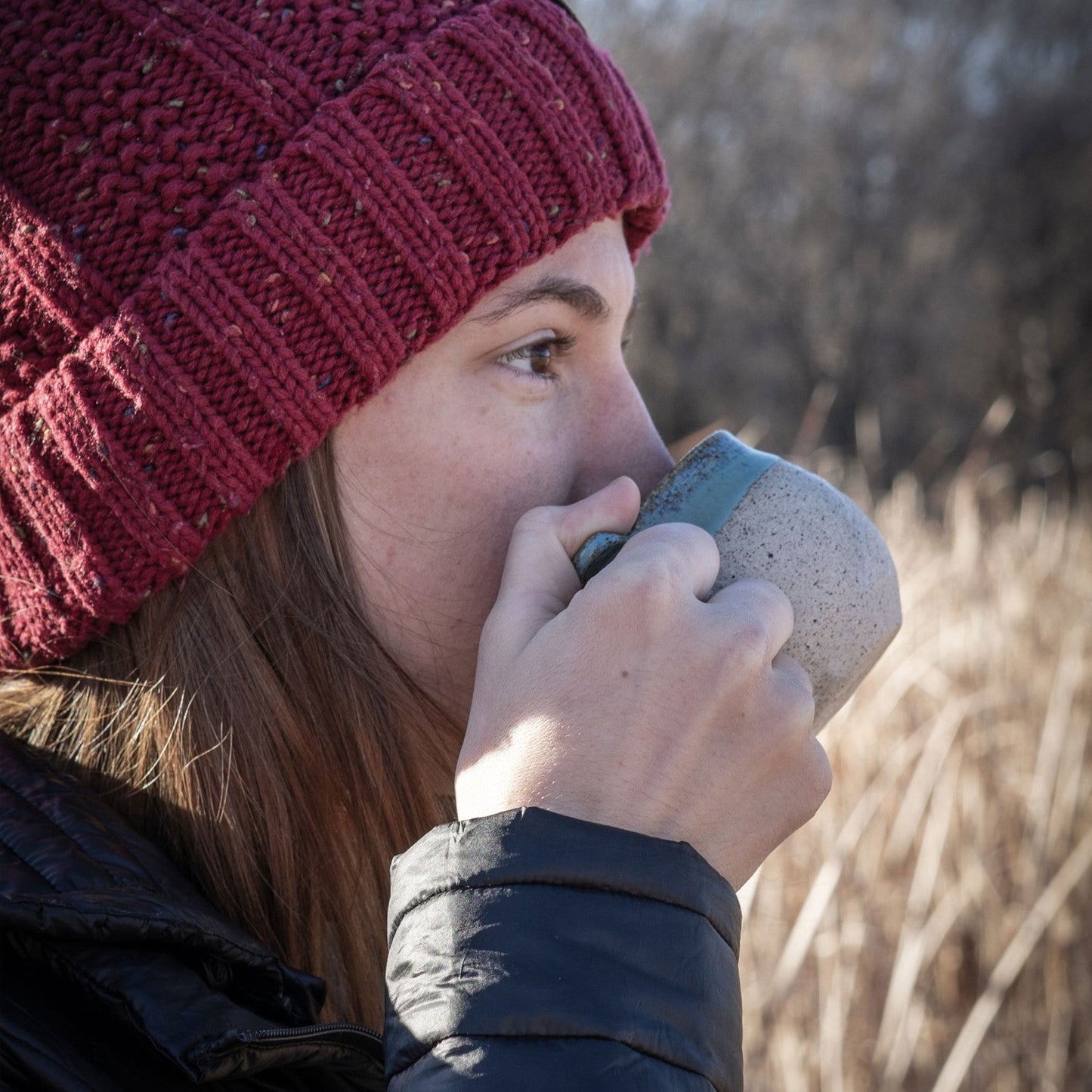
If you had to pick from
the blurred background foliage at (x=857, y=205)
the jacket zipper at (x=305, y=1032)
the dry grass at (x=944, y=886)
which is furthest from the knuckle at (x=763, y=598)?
the blurred background foliage at (x=857, y=205)

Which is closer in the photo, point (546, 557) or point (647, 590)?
point (647, 590)

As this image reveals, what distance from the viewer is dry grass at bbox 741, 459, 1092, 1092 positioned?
8.12 feet

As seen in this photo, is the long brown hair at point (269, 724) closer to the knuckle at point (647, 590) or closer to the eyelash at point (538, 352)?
the eyelash at point (538, 352)

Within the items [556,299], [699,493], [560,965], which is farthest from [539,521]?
[560,965]

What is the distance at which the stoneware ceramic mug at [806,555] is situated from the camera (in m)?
1.38

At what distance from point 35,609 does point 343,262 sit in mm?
708

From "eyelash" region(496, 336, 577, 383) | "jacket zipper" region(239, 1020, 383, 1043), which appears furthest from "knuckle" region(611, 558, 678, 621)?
"jacket zipper" region(239, 1020, 383, 1043)

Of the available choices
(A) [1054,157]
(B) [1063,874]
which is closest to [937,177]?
(A) [1054,157]

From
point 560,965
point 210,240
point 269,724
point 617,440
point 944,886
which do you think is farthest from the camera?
point 944,886

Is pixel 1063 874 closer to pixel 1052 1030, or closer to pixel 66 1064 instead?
pixel 1052 1030

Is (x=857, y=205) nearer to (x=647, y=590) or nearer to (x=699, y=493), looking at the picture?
(x=699, y=493)

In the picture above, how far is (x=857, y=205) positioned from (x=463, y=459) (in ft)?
59.8

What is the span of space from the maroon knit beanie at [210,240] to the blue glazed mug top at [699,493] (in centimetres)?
39

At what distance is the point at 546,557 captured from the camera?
1.39 meters
